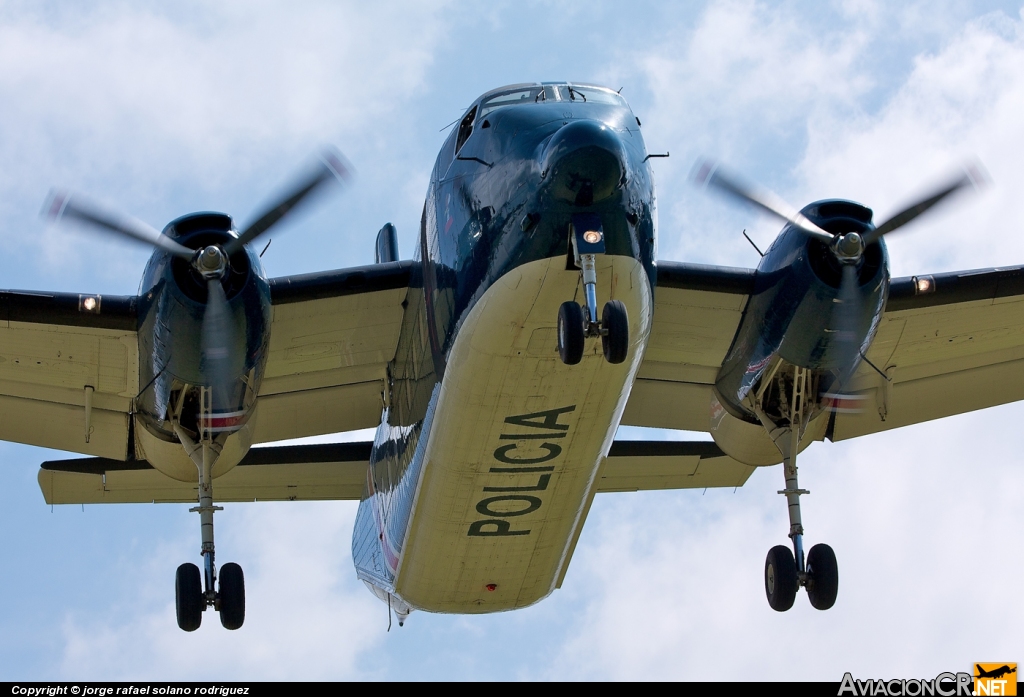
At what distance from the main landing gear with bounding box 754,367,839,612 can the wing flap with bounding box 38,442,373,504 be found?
17.3ft

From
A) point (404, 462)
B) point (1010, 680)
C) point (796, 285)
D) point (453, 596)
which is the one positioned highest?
point (796, 285)

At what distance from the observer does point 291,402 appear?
14906mm

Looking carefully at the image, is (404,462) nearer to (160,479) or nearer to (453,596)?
(453,596)

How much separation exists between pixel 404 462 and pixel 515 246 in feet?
13.8

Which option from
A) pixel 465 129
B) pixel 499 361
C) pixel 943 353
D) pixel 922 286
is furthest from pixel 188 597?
pixel 943 353

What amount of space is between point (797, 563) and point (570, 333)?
4.67m

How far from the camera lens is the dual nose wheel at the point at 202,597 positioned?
12.3 metres

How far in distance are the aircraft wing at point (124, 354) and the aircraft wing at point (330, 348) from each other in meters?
0.01

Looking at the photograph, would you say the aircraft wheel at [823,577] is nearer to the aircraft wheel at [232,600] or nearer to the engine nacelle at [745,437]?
the engine nacelle at [745,437]

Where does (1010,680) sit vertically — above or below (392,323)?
below

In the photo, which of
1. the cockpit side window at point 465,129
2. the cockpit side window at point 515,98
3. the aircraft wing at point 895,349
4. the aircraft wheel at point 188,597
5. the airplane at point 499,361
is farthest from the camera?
the aircraft wing at point 895,349

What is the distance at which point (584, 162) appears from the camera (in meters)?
9.00

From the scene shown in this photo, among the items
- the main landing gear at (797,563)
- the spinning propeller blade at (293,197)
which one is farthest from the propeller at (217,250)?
the main landing gear at (797,563)

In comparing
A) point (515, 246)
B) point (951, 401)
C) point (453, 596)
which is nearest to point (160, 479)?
point (453, 596)
